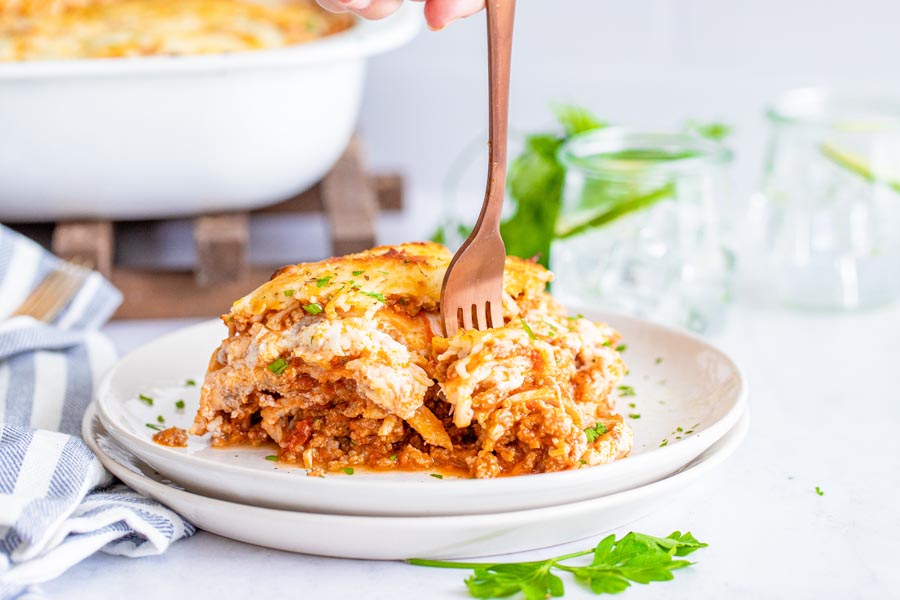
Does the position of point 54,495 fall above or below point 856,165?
below

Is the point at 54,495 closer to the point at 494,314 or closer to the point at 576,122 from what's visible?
the point at 494,314

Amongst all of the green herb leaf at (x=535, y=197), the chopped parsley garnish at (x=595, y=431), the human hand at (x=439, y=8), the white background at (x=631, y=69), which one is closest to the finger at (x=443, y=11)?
the human hand at (x=439, y=8)

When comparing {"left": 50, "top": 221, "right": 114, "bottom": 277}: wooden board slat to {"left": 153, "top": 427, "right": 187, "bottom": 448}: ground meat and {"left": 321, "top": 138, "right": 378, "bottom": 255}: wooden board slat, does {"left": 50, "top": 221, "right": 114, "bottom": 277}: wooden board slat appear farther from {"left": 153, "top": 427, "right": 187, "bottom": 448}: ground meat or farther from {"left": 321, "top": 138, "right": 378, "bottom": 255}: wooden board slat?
{"left": 153, "top": 427, "right": 187, "bottom": 448}: ground meat

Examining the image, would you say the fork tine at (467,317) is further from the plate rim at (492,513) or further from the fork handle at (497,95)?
the plate rim at (492,513)

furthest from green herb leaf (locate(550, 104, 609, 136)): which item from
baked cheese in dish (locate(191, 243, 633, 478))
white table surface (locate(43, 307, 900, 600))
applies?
baked cheese in dish (locate(191, 243, 633, 478))

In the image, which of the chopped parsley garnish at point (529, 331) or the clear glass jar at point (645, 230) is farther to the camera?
the clear glass jar at point (645, 230)

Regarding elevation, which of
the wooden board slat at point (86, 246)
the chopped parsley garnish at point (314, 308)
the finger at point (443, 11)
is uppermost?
the finger at point (443, 11)

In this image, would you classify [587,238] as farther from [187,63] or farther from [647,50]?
[647,50]

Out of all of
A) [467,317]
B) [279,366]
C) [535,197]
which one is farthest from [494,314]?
[535,197]
